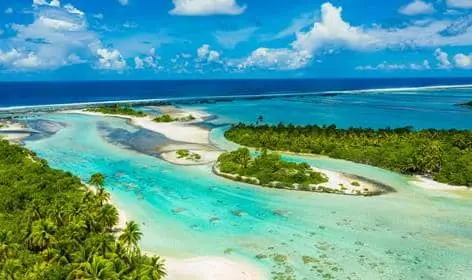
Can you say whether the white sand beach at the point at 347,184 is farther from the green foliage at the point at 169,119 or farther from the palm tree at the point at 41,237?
the green foliage at the point at 169,119

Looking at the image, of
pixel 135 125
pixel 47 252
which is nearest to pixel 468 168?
pixel 47 252

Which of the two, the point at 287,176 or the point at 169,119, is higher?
the point at 169,119

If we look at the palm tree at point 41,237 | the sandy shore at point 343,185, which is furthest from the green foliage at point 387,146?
the palm tree at point 41,237

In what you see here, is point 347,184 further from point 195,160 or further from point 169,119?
point 169,119

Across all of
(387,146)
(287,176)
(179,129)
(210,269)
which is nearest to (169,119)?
(179,129)

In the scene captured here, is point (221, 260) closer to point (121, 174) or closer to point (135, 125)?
point (121, 174)

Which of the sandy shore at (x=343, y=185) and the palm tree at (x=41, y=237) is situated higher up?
the palm tree at (x=41, y=237)
